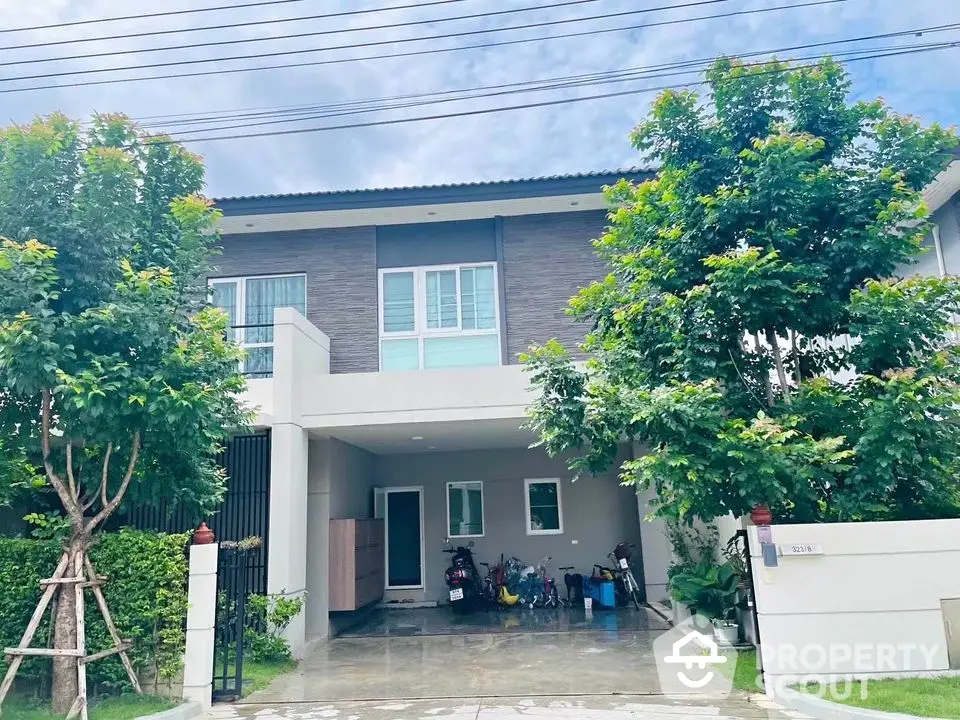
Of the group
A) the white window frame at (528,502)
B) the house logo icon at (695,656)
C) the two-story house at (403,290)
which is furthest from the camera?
the white window frame at (528,502)

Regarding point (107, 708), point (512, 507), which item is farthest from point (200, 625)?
point (512, 507)

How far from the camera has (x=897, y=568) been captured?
532 centimetres

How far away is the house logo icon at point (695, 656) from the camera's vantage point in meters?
6.03

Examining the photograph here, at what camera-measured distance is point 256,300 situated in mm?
10391

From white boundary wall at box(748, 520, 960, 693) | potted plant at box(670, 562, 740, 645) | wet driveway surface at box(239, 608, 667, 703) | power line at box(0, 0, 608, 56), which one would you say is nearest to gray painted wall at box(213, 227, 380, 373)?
power line at box(0, 0, 608, 56)

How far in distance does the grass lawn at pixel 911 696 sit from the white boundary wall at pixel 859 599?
0.49 feet

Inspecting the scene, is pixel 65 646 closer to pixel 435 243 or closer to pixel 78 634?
pixel 78 634

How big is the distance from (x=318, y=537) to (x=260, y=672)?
2.57 meters

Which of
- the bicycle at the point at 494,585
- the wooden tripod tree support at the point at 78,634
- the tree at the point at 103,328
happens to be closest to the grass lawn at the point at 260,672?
the wooden tripod tree support at the point at 78,634

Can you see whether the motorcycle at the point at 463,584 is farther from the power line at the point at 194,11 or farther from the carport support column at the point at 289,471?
the power line at the point at 194,11

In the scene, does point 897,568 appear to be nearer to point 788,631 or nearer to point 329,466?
point 788,631

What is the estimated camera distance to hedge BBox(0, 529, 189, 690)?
551 cm

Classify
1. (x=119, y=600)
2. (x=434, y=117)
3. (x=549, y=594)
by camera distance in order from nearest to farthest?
(x=119, y=600)
(x=434, y=117)
(x=549, y=594)

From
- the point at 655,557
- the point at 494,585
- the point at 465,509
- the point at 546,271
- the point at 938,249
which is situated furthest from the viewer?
the point at 465,509
